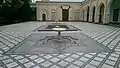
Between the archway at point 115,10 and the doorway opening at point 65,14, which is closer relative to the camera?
the archway at point 115,10

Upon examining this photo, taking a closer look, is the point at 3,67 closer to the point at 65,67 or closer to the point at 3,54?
the point at 3,54

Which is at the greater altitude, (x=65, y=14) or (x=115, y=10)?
(x=65, y=14)

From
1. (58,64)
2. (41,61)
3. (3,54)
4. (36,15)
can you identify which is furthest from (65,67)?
(36,15)

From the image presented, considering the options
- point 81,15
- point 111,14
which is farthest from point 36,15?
point 111,14

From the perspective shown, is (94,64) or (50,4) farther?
(50,4)

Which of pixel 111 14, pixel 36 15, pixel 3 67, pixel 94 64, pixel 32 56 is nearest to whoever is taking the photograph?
pixel 3 67

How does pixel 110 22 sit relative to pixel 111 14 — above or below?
below

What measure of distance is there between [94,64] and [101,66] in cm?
17

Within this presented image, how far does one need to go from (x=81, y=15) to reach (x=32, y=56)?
23.6 m

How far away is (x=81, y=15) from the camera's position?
84.4ft

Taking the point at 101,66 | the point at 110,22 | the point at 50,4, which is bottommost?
the point at 101,66

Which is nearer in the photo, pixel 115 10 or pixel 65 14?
pixel 115 10

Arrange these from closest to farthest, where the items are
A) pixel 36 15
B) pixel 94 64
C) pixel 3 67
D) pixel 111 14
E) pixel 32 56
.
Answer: pixel 3 67 < pixel 94 64 < pixel 32 56 < pixel 111 14 < pixel 36 15

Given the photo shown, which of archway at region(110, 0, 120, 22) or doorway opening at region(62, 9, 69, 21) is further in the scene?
doorway opening at region(62, 9, 69, 21)
